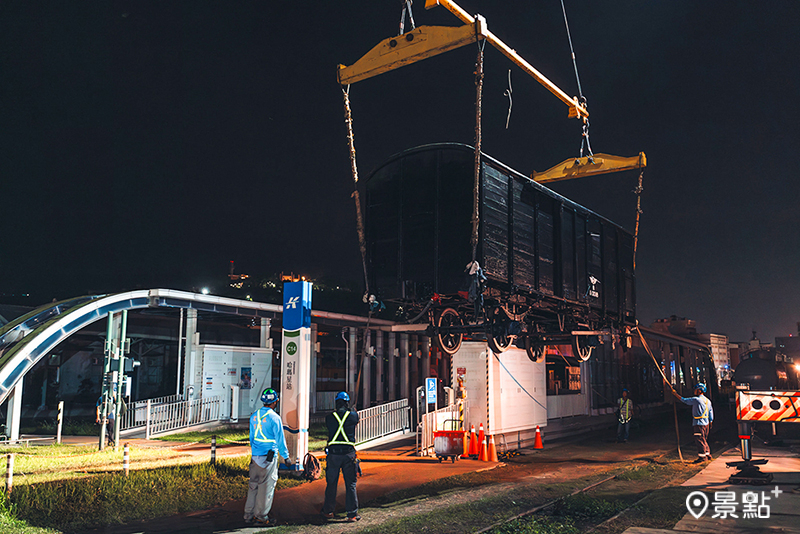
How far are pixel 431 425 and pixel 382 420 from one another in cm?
209

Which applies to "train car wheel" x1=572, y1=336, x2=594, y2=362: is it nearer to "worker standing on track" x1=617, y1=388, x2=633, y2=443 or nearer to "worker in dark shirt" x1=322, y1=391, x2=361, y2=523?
"worker standing on track" x1=617, y1=388, x2=633, y2=443

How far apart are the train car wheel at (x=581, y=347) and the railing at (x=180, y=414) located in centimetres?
1182

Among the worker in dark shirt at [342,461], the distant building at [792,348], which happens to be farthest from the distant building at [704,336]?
the worker in dark shirt at [342,461]

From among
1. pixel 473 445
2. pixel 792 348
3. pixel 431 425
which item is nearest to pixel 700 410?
pixel 473 445

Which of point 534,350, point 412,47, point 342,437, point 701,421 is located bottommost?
point 701,421

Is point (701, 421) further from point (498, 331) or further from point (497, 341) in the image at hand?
point (498, 331)

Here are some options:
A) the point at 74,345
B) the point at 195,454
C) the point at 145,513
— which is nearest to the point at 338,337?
the point at 74,345

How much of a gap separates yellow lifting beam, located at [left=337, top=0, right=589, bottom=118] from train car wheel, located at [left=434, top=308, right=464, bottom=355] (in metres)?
4.92

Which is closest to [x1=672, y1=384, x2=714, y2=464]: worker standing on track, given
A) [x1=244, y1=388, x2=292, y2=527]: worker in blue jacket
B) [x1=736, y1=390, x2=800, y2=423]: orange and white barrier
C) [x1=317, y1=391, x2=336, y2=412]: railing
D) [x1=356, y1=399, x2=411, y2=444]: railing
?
[x1=736, y1=390, x2=800, y2=423]: orange and white barrier

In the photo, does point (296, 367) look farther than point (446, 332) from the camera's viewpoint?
No

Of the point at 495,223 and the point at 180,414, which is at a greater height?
the point at 495,223

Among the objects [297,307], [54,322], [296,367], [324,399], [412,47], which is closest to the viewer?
[412,47]

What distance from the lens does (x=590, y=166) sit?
17.0 meters

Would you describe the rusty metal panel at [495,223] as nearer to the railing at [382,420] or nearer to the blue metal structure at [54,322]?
the railing at [382,420]
